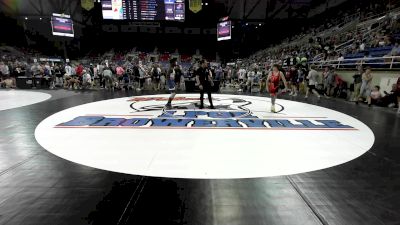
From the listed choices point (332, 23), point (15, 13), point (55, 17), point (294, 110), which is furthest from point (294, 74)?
point (15, 13)

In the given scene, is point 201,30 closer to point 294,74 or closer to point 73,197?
point 294,74

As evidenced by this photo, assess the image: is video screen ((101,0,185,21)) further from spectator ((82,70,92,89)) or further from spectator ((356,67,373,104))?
spectator ((356,67,373,104))

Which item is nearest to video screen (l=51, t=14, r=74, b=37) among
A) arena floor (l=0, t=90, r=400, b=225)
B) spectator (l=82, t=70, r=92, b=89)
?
spectator (l=82, t=70, r=92, b=89)

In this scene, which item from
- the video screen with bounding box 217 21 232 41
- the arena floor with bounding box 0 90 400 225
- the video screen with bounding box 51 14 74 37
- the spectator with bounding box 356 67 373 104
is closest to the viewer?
the arena floor with bounding box 0 90 400 225

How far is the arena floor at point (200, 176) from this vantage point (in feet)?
7.79

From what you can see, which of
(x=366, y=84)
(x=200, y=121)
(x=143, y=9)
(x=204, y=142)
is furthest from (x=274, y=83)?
(x=143, y=9)

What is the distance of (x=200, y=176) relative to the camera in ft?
10.4

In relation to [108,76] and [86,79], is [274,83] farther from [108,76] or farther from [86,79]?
[86,79]

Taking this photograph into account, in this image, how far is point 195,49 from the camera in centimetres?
4175

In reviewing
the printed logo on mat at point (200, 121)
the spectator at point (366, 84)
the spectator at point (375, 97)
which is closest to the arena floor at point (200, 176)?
the printed logo on mat at point (200, 121)

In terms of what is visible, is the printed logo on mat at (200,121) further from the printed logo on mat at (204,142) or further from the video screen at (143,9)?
the video screen at (143,9)

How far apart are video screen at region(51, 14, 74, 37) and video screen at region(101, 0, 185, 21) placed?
5.42 metres

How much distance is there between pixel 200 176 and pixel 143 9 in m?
19.2

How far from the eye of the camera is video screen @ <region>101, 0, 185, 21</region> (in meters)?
19.4
